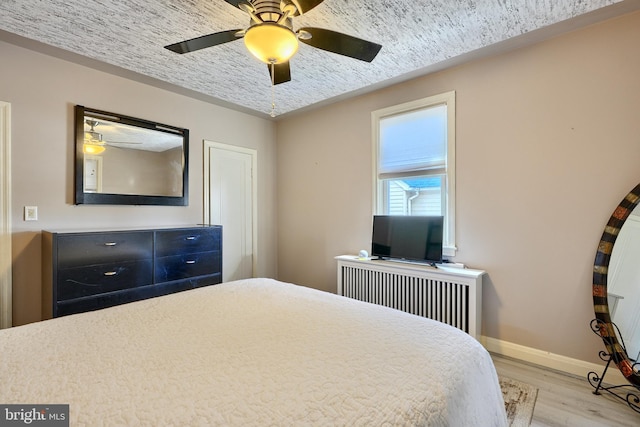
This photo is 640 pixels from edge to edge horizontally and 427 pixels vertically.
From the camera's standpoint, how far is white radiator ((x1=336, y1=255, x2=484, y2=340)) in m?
2.52

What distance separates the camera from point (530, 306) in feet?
8.07

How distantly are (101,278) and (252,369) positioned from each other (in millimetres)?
2138

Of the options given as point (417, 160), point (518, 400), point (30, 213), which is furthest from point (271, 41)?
point (518, 400)

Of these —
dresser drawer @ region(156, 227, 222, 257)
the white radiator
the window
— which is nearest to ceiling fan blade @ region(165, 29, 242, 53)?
dresser drawer @ region(156, 227, 222, 257)

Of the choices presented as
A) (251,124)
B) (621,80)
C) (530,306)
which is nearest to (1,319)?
(251,124)

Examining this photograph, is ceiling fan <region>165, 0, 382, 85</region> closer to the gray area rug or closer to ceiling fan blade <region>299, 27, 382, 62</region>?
ceiling fan blade <region>299, 27, 382, 62</region>

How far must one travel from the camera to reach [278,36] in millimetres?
1571

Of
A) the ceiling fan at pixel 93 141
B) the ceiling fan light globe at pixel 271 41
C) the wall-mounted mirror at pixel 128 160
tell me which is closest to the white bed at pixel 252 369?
the ceiling fan light globe at pixel 271 41

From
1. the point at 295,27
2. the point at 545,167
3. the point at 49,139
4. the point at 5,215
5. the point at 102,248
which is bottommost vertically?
the point at 102,248

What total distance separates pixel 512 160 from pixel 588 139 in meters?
0.50

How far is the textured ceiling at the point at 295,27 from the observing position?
6.08 ft

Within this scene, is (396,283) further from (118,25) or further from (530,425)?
(118,25)

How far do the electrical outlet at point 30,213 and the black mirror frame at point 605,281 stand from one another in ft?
14.8

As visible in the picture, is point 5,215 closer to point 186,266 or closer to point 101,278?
point 101,278
